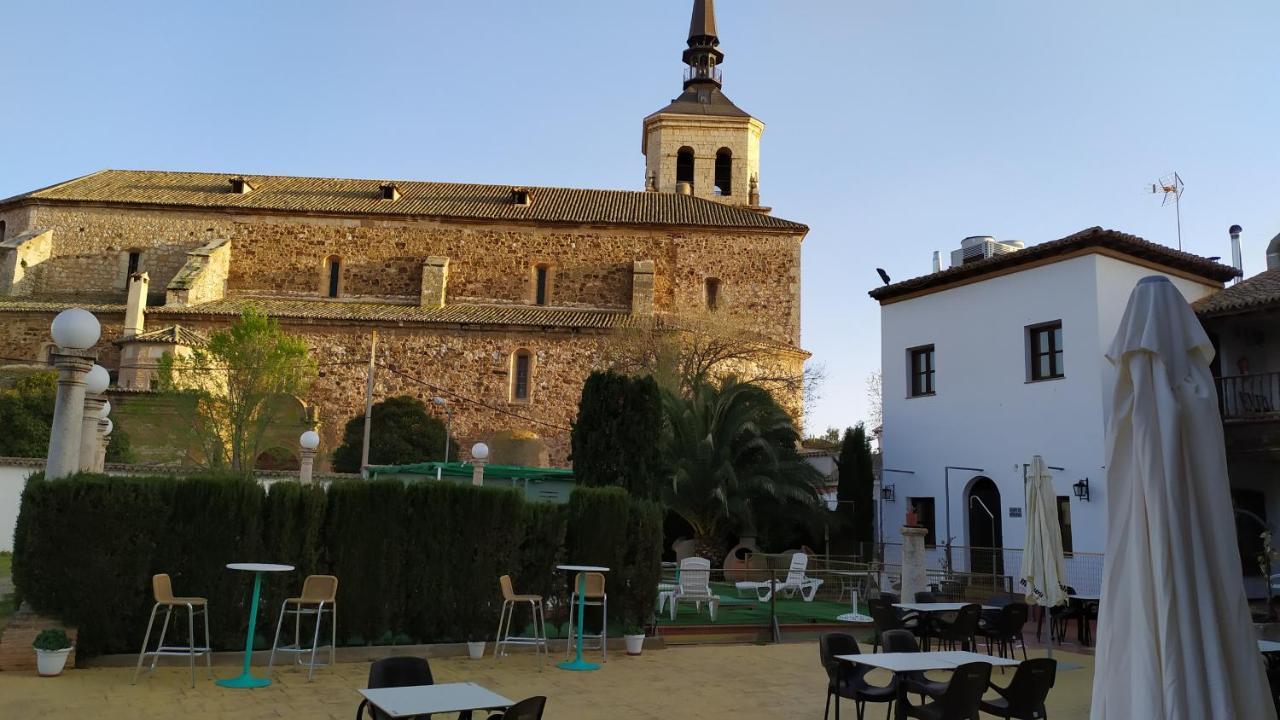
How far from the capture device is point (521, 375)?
30266 mm

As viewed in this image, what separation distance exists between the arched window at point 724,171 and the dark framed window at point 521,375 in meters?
13.2

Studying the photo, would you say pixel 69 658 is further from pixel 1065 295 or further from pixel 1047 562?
pixel 1065 295

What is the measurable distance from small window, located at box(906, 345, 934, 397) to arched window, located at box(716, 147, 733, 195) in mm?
20542

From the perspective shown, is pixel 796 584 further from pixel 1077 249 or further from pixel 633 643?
pixel 1077 249

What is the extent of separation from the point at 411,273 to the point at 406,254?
75 centimetres

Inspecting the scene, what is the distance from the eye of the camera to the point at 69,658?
800 centimetres

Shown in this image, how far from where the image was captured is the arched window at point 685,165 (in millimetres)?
38778

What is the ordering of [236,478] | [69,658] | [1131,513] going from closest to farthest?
1. [1131,513]
2. [69,658]
3. [236,478]

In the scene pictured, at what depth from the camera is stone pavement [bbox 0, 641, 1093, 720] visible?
6816 mm

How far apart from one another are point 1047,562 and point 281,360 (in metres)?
21.0

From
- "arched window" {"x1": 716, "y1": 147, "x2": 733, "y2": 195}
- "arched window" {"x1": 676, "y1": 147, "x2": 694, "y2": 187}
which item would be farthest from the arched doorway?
"arched window" {"x1": 676, "y1": 147, "x2": 694, "y2": 187}

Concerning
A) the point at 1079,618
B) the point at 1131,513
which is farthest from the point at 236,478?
the point at 1079,618

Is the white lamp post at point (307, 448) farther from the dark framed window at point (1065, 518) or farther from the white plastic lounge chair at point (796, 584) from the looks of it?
the dark framed window at point (1065, 518)

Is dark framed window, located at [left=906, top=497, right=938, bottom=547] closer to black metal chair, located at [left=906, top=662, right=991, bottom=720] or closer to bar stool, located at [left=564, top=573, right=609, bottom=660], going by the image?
bar stool, located at [left=564, top=573, right=609, bottom=660]
